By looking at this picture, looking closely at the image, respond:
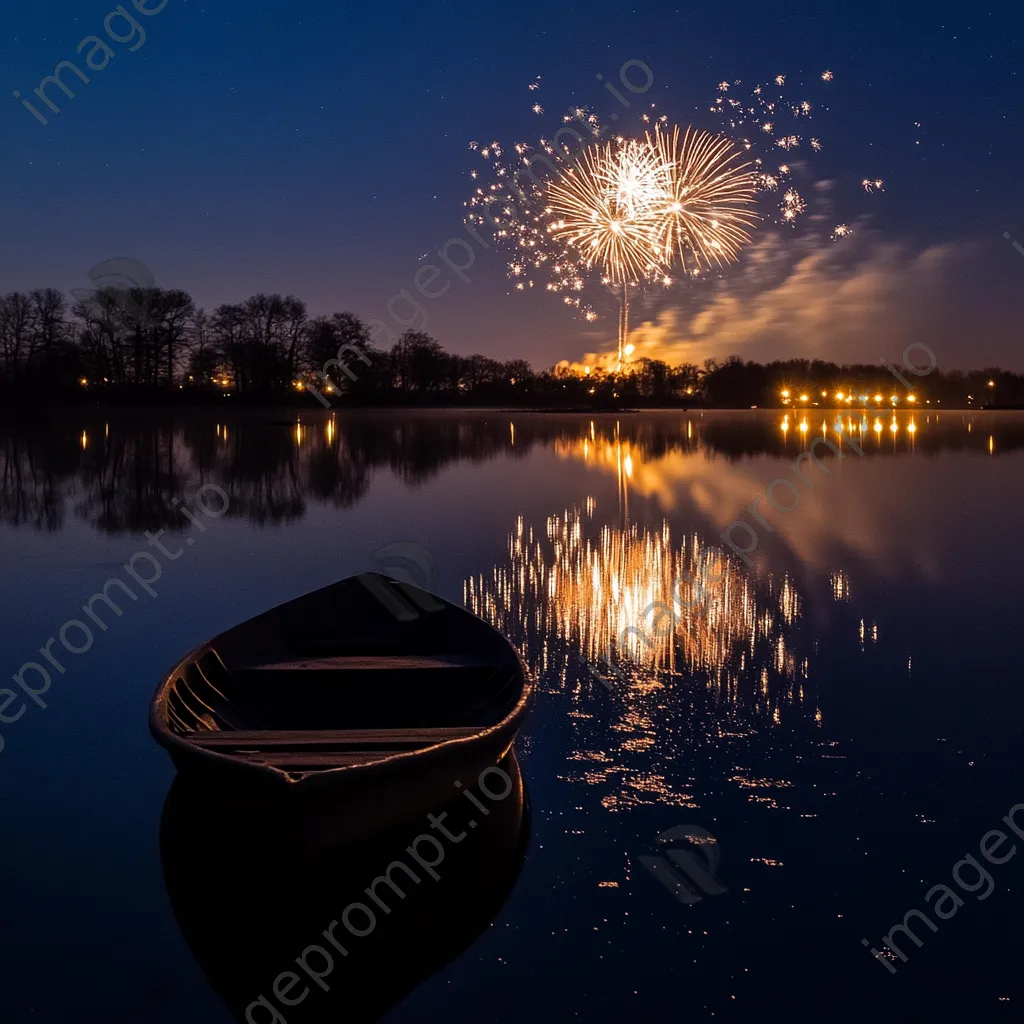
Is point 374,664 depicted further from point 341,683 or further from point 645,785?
point 645,785

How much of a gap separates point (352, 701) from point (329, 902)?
2592mm

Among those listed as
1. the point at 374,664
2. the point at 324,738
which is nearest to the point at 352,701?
the point at 374,664

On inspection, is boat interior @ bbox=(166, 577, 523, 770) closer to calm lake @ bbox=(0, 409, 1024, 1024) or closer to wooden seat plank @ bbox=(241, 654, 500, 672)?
wooden seat plank @ bbox=(241, 654, 500, 672)

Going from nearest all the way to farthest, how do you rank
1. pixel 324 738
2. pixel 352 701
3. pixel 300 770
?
pixel 300 770
pixel 324 738
pixel 352 701

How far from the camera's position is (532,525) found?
2270 cm

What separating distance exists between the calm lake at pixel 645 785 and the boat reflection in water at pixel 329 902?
0.04 metres

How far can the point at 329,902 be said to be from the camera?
5.71m

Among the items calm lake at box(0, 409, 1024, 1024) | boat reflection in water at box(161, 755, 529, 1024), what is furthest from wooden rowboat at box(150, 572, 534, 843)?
calm lake at box(0, 409, 1024, 1024)

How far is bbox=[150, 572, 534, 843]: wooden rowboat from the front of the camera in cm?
550

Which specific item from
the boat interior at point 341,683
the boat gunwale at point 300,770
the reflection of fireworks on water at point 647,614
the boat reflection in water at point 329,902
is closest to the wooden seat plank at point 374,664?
the boat interior at point 341,683

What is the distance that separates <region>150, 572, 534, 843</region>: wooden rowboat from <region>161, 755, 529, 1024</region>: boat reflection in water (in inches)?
15.0

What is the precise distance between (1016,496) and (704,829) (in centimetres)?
2844

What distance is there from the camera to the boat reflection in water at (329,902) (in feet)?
16.9

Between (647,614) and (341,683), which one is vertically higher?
(341,683)
